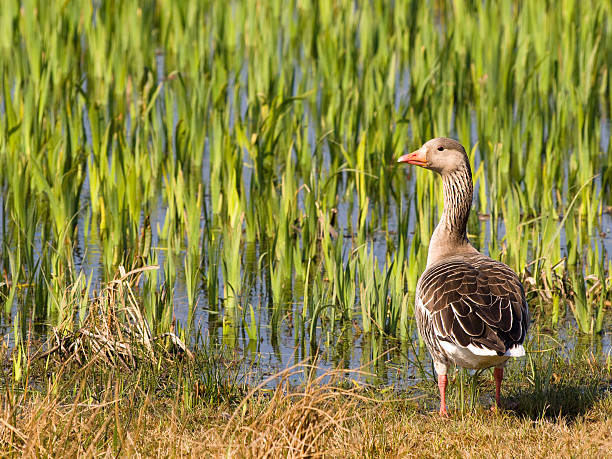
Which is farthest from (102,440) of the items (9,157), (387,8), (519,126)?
(387,8)

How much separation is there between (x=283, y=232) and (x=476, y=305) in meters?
2.63

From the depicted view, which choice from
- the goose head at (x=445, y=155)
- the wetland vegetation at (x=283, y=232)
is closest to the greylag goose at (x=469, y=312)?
the wetland vegetation at (x=283, y=232)

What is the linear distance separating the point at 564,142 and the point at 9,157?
5.12 metres

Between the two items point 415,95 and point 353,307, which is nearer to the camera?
point 353,307

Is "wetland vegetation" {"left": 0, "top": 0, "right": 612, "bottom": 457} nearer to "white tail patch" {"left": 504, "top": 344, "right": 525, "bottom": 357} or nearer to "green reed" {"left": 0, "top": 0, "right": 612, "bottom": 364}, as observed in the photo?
"green reed" {"left": 0, "top": 0, "right": 612, "bottom": 364}

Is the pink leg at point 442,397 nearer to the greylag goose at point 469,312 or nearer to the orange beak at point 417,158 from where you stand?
the greylag goose at point 469,312

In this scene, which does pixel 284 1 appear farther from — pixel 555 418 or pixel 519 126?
pixel 555 418

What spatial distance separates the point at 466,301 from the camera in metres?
4.51

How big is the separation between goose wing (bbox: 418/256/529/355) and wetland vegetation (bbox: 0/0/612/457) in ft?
1.32

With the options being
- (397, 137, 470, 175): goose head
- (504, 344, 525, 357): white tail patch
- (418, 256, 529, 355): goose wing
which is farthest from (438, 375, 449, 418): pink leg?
(397, 137, 470, 175): goose head

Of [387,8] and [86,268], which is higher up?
[387,8]

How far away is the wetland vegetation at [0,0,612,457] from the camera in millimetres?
4461

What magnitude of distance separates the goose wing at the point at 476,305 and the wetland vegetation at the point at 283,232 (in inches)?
15.9

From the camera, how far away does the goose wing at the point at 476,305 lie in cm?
433
